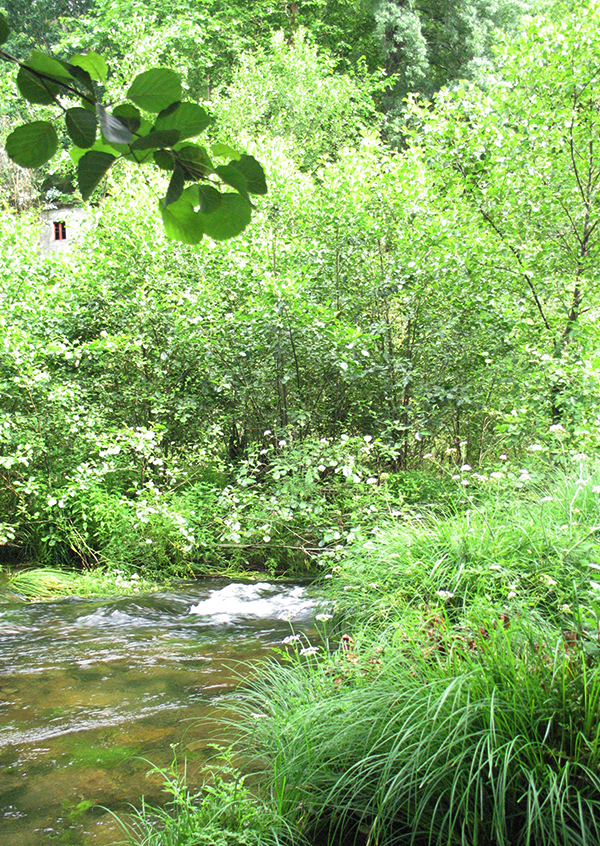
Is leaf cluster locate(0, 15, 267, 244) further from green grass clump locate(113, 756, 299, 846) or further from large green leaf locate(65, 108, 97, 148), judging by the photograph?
green grass clump locate(113, 756, 299, 846)

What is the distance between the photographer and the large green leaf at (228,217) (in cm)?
98

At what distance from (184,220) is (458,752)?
73.2 inches

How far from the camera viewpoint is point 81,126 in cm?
90

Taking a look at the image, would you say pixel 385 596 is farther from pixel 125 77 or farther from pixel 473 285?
pixel 125 77

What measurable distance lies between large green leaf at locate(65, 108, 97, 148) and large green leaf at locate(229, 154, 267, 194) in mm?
189

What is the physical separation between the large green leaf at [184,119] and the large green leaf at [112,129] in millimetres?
52

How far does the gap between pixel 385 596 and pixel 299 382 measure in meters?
4.55

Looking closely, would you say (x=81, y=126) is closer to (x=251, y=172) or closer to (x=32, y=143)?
(x=32, y=143)

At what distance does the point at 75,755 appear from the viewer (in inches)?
128

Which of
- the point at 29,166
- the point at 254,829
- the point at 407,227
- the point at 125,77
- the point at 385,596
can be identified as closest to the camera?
the point at 29,166

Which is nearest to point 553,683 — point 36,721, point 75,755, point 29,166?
point 29,166

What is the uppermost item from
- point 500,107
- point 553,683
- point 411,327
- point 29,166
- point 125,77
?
point 125,77

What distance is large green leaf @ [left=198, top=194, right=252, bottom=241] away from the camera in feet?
3.23

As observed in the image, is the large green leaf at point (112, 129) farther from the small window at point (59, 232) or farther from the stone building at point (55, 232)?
the small window at point (59, 232)
